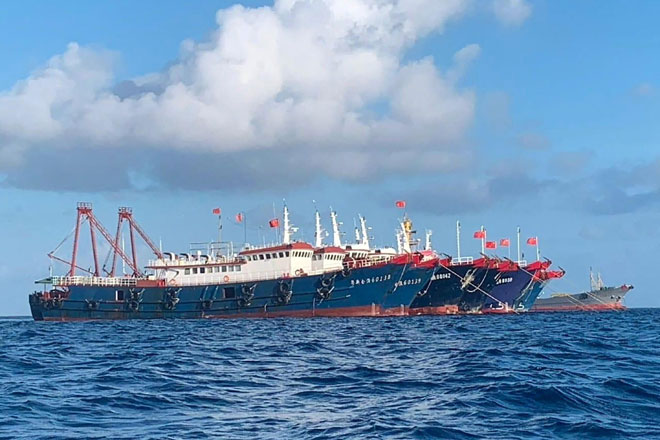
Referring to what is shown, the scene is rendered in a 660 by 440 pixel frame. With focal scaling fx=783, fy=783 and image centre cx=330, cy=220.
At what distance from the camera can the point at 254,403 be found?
2008 centimetres

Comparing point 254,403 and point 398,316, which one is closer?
point 254,403

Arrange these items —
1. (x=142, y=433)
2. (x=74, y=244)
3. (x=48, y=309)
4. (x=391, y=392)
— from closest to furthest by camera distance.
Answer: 1. (x=142, y=433)
2. (x=391, y=392)
3. (x=48, y=309)
4. (x=74, y=244)

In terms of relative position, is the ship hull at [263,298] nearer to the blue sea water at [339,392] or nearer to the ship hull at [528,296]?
the ship hull at [528,296]

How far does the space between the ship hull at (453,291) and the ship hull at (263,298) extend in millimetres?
7403

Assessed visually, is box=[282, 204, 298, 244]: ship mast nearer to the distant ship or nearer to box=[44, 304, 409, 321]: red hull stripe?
box=[44, 304, 409, 321]: red hull stripe

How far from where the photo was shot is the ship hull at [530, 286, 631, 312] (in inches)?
5223

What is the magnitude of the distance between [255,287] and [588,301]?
74.2m

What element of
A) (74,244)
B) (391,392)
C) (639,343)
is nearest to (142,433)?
(391,392)

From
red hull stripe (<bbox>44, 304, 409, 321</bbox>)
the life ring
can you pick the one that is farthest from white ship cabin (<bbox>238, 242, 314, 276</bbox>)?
red hull stripe (<bbox>44, 304, 409, 321</bbox>)

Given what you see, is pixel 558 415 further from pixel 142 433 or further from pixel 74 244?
pixel 74 244

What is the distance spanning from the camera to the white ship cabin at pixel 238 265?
81.4m

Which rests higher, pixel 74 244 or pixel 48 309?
pixel 74 244

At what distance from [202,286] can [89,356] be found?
50.1m

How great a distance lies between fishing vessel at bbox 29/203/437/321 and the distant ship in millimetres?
53149
